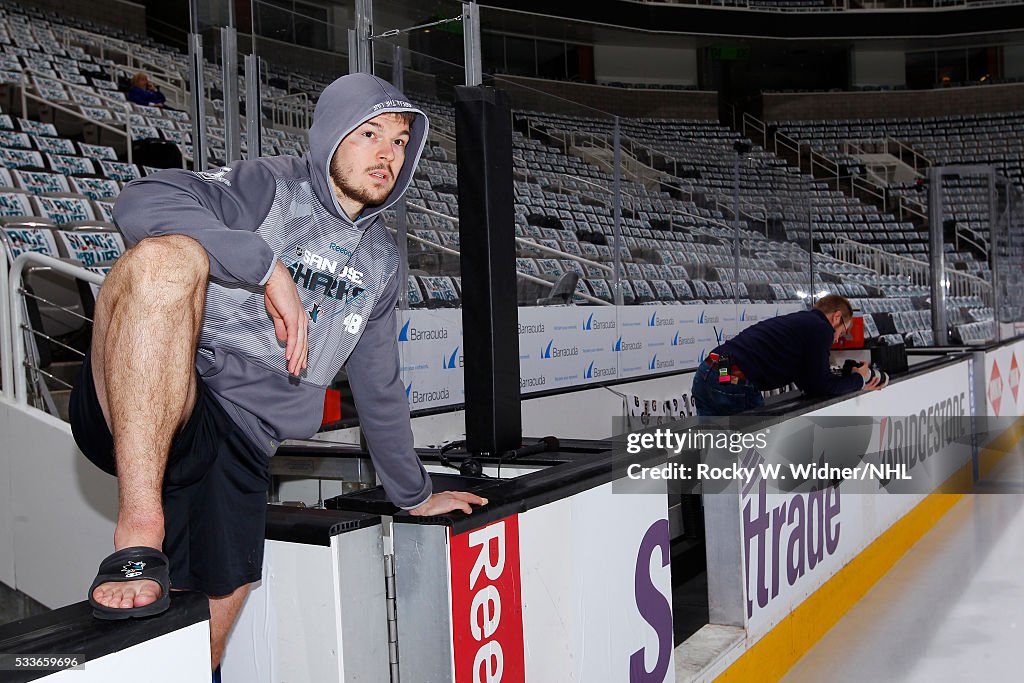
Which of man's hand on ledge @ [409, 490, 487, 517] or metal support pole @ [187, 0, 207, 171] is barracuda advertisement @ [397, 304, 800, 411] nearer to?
metal support pole @ [187, 0, 207, 171]

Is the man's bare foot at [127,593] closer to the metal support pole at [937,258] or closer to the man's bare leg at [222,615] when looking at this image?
the man's bare leg at [222,615]

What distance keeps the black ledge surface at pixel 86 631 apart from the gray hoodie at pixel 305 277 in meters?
0.47

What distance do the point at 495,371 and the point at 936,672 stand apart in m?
1.76

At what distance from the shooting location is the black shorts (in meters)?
1.44

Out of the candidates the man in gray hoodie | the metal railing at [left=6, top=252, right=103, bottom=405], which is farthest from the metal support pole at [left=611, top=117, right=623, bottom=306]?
the man in gray hoodie

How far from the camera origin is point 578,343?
4961 millimetres

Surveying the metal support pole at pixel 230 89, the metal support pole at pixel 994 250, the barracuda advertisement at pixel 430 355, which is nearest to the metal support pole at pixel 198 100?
the metal support pole at pixel 230 89

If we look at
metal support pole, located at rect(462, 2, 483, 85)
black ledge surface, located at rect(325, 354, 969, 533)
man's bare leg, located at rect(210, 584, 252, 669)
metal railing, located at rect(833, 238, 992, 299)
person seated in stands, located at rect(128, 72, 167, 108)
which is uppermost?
person seated in stands, located at rect(128, 72, 167, 108)

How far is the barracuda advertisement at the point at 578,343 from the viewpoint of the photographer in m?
3.47

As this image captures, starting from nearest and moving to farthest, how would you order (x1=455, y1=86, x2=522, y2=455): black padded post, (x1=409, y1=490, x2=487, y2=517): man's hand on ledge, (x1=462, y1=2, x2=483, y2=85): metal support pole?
(x1=409, y1=490, x2=487, y2=517): man's hand on ledge
(x1=455, y1=86, x2=522, y2=455): black padded post
(x1=462, y1=2, x2=483, y2=85): metal support pole

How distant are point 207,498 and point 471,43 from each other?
1472 mm

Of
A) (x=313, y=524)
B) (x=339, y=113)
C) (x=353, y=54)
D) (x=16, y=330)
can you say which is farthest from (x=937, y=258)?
(x=313, y=524)

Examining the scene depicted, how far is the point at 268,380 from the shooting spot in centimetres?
155

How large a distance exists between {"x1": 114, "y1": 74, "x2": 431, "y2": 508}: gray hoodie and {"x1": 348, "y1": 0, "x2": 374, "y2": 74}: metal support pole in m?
1.49
